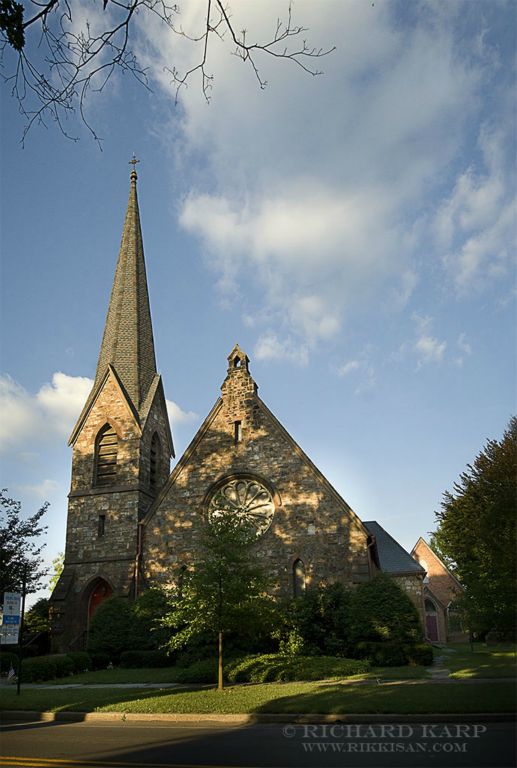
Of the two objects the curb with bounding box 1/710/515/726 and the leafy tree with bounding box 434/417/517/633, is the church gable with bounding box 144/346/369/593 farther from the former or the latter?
the curb with bounding box 1/710/515/726

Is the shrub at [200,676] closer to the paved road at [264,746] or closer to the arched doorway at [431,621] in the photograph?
the paved road at [264,746]

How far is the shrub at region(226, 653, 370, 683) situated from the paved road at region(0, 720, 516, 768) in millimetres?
6174

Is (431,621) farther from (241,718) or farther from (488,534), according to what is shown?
(241,718)

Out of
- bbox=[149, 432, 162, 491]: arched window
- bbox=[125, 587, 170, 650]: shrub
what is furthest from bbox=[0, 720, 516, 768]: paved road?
bbox=[149, 432, 162, 491]: arched window

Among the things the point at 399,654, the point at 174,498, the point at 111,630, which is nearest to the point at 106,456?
the point at 174,498

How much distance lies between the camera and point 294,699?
496 inches

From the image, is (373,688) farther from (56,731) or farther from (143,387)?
(143,387)

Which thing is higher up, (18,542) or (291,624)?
(18,542)

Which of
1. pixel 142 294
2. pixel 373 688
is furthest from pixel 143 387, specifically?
pixel 373 688

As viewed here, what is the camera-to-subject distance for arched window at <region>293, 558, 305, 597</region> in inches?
960

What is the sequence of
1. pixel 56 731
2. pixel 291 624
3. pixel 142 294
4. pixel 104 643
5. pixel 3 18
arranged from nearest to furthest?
pixel 3 18
pixel 56 731
pixel 291 624
pixel 104 643
pixel 142 294

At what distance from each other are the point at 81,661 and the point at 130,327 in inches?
691

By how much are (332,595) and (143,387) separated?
14842 mm

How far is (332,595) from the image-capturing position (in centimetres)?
2230
